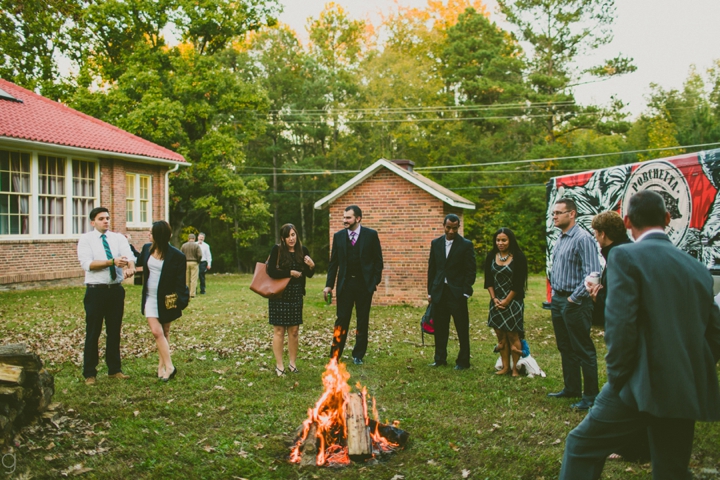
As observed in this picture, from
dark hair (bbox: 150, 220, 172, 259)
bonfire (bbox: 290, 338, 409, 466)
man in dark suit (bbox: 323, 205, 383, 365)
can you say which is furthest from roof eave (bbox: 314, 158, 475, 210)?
bonfire (bbox: 290, 338, 409, 466)

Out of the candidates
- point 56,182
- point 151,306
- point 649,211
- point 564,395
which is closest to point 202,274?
point 56,182

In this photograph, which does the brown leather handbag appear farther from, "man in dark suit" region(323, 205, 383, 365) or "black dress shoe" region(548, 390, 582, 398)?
"black dress shoe" region(548, 390, 582, 398)

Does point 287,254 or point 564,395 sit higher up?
point 287,254

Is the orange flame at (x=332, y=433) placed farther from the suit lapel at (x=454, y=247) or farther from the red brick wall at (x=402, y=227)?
the red brick wall at (x=402, y=227)

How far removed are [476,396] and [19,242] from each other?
1628 centimetres

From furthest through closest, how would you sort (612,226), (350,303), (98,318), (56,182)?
(56,182) < (350,303) < (98,318) < (612,226)

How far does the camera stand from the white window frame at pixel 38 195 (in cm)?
1830

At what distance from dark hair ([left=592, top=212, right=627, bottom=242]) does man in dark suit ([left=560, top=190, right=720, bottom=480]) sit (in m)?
1.92

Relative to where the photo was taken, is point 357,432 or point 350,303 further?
point 350,303

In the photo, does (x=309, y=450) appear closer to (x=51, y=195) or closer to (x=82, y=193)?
(x=51, y=195)

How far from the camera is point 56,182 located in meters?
19.5

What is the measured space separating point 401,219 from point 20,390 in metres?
14.0

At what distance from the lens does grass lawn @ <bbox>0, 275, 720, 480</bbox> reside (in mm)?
4859

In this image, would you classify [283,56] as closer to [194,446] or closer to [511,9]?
[511,9]
